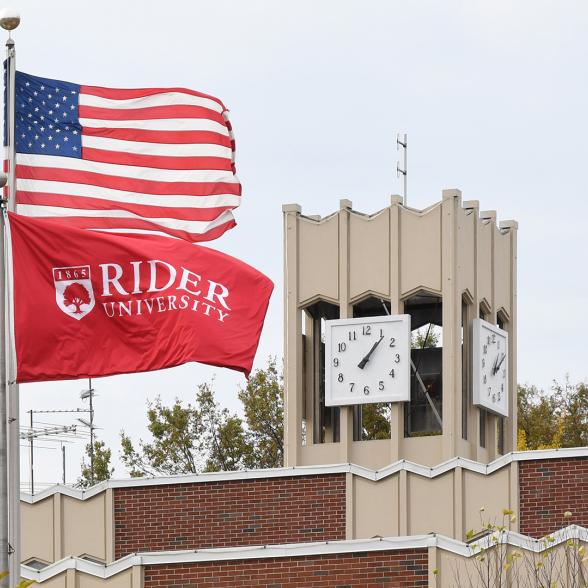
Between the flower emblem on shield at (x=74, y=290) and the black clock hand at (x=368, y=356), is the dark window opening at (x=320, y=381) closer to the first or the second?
the black clock hand at (x=368, y=356)

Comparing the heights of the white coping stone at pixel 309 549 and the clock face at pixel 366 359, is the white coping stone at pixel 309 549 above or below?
below

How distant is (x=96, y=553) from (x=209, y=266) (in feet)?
56.0

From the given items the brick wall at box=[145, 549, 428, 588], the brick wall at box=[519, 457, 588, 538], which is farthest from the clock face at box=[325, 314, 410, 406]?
the brick wall at box=[145, 549, 428, 588]

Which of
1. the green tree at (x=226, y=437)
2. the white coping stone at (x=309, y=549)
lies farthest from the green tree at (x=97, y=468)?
the white coping stone at (x=309, y=549)

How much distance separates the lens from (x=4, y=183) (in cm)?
2017

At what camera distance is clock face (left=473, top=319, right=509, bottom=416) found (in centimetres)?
4369

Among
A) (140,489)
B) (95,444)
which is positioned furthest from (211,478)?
(95,444)

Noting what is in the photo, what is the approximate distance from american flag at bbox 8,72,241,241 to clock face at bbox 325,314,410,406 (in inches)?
769

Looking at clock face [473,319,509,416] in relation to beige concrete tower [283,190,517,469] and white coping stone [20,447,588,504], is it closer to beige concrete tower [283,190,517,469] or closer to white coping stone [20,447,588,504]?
beige concrete tower [283,190,517,469]

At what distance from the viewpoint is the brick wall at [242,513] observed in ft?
120

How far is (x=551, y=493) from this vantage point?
3488 cm

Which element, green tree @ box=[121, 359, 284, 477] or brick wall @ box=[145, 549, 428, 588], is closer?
brick wall @ box=[145, 549, 428, 588]

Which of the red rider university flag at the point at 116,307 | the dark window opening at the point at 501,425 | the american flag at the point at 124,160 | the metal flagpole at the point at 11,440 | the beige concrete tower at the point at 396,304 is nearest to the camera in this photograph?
the metal flagpole at the point at 11,440

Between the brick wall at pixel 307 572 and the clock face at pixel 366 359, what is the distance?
14131mm
